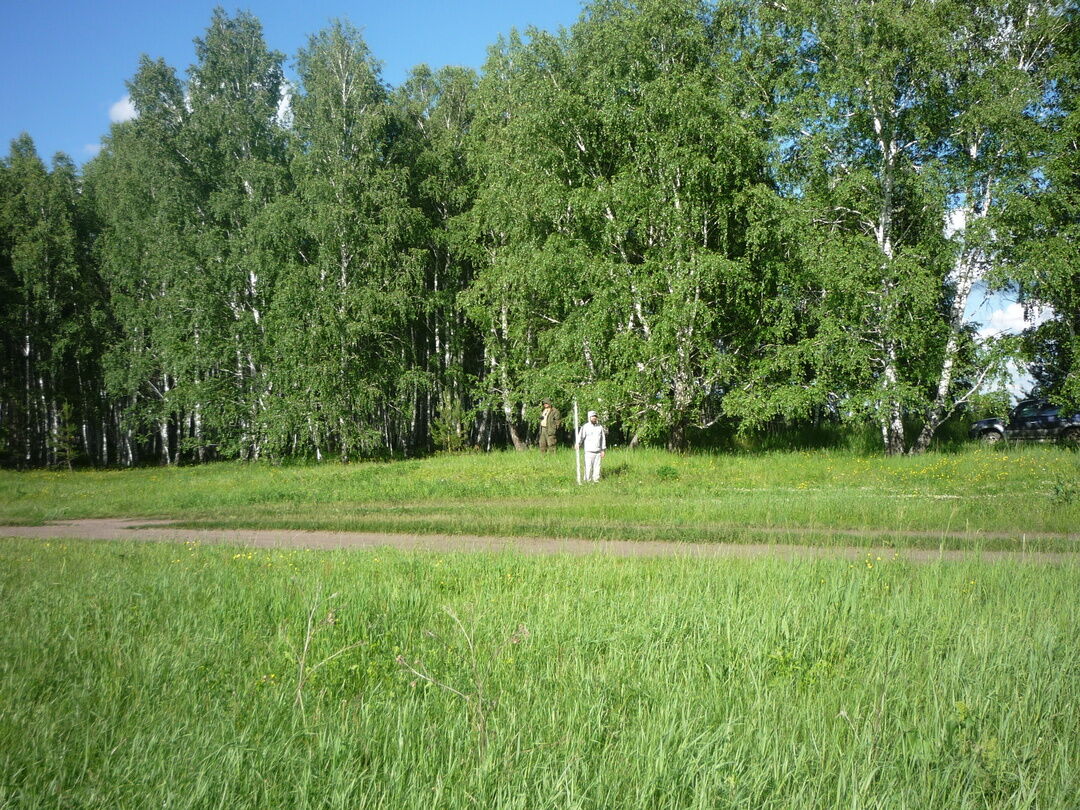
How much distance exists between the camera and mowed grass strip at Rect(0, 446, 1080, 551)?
450 inches

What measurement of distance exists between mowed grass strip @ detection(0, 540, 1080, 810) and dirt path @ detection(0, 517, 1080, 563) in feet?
5.60

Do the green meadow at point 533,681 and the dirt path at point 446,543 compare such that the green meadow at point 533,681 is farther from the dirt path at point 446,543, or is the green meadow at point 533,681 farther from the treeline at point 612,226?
the treeline at point 612,226

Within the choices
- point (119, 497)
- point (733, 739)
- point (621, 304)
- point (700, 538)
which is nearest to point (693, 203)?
point (621, 304)

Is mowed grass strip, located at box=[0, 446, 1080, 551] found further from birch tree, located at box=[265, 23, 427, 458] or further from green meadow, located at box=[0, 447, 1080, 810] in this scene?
birch tree, located at box=[265, 23, 427, 458]

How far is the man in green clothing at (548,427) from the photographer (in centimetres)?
2478

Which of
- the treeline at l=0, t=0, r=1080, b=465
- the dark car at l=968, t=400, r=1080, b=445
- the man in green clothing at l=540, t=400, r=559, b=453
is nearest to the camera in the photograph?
the treeline at l=0, t=0, r=1080, b=465

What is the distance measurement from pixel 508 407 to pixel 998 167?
17.6 meters

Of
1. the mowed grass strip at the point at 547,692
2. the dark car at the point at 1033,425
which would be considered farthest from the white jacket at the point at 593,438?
the dark car at the point at 1033,425

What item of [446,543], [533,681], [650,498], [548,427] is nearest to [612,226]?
[548,427]

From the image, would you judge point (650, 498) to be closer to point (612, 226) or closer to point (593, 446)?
point (593, 446)

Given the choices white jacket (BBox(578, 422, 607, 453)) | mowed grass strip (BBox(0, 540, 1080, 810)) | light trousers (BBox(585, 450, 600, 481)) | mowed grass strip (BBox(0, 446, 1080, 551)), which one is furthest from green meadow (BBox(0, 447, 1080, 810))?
light trousers (BBox(585, 450, 600, 481))

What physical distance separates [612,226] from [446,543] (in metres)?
15.7

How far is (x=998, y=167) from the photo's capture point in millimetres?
22703

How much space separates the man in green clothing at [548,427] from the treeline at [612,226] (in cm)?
79
